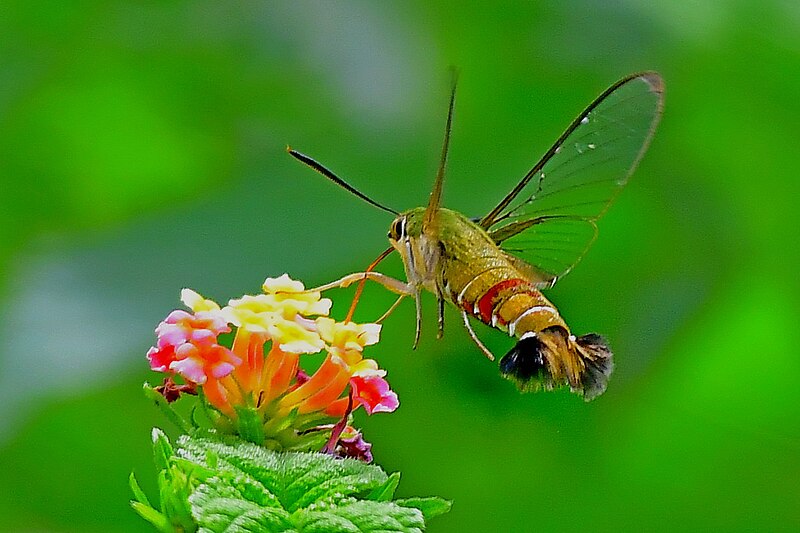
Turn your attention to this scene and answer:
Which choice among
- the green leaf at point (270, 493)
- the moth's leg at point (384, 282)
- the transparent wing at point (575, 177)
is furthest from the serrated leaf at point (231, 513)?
the transparent wing at point (575, 177)

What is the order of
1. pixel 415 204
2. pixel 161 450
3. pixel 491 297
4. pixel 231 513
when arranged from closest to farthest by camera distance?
pixel 231 513, pixel 161 450, pixel 491 297, pixel 415 204

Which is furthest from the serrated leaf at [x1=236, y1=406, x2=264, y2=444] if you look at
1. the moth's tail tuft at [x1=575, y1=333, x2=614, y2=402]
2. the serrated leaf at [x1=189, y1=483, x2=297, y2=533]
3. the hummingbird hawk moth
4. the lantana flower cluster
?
the moth's tail tuft at [x1=575, y1=333, x2=614, y2=402]

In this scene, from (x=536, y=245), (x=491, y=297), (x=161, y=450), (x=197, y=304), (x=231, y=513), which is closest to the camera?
(x=231, y=513)

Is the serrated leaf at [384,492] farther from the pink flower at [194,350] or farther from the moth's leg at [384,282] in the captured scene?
the moth's leg at [384,282]

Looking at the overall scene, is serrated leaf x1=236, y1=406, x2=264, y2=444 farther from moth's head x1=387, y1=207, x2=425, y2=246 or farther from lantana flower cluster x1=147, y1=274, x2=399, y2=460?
moth's head x1=387, y1=207, x2=425, y2=246

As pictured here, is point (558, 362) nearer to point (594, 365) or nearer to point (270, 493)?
point (594, 365)

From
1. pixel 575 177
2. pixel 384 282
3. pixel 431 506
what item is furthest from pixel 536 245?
pixel 431 506

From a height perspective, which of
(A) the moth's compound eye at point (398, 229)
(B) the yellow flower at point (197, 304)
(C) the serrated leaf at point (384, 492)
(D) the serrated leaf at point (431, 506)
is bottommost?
(D) the serrated leaf at point (431, 506)
